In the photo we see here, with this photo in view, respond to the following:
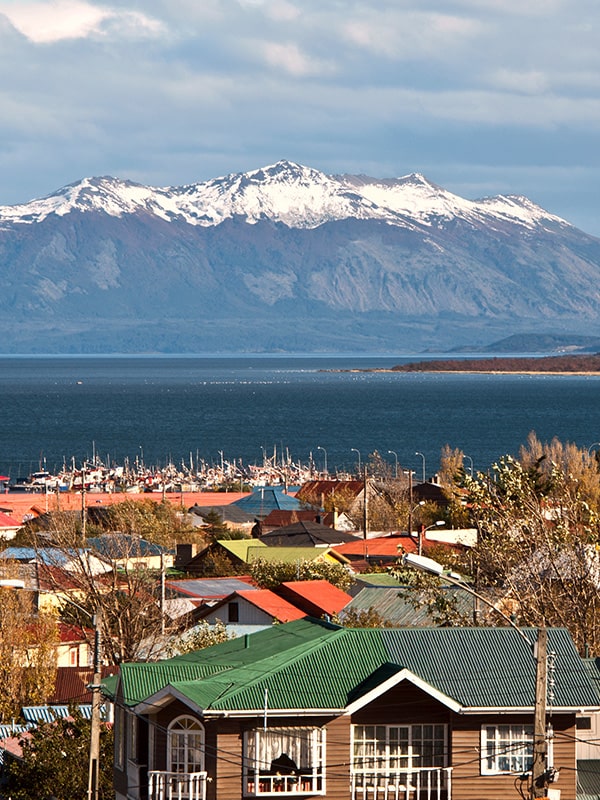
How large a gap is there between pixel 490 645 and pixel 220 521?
65.5 m

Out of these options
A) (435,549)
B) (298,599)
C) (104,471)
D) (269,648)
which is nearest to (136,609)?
(298,599)

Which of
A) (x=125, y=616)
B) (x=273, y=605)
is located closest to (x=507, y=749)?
(x=125, y=616)

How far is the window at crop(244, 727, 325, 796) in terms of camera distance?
23062 mm

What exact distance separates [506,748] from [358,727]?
2175mm

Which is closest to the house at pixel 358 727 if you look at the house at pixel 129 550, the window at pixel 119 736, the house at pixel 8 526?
the window at pixel 119 736

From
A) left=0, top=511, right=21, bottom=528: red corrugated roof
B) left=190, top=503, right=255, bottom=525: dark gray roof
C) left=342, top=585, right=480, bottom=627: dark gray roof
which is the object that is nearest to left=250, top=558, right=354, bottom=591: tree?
left=342, top=585, right=480, bottom=627: dark gray roof

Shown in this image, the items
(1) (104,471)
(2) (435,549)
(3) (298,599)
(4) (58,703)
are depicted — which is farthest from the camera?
(1) (104,471)

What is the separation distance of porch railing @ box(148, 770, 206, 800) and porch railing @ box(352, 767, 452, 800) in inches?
86.8

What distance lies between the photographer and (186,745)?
76.8 feet

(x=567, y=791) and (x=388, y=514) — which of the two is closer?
(x=567, y=791)

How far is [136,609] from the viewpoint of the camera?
134 feet

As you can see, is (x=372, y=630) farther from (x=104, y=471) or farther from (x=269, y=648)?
(x=104, y=471)

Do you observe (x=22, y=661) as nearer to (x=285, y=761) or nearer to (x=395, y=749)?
(x=285, y=761)

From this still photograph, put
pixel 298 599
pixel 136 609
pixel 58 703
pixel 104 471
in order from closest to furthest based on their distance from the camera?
1. pixel 58 703
2. pixel 136 609
3. pixel 298 599
4. pixel 104 471
